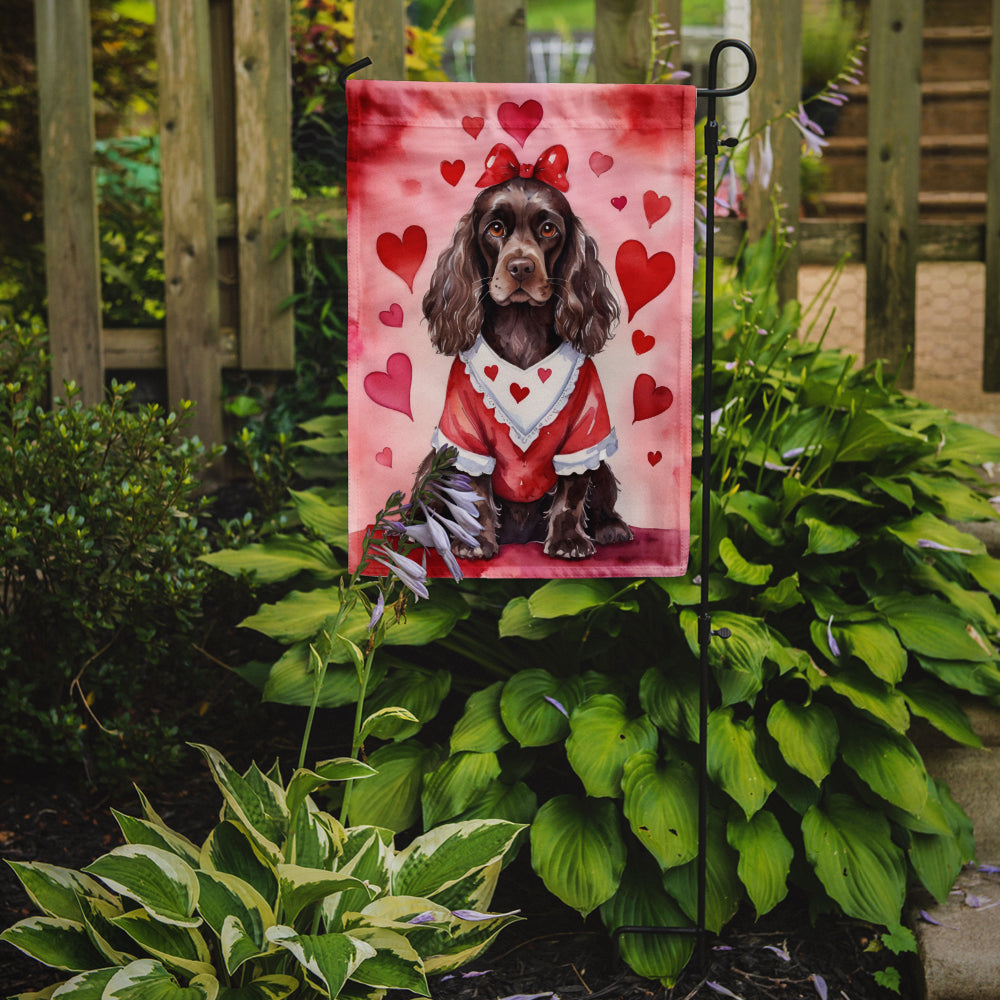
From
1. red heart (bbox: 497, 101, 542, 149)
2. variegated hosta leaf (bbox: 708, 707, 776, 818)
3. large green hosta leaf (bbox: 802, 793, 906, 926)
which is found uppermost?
red heart (bbox: 497, 101, 542, 149)

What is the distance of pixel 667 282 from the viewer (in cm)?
183

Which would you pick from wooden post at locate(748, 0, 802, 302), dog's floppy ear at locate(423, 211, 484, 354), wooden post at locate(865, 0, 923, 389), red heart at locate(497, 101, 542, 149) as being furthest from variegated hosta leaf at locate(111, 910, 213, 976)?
wooden post at locate(865, 0, 923, 389)

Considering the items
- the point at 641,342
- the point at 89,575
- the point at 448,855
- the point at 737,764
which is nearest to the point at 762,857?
the point at 737,764

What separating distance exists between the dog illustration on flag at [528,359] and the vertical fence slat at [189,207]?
1797 mm

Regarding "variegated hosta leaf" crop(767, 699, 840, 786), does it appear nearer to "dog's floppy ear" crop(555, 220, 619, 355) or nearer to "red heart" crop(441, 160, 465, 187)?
"dog's floppy ear" crop(555, 220, 619, 355)

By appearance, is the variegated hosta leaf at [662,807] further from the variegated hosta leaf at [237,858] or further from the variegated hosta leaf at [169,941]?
the variegated hosta leaf at [169,941]

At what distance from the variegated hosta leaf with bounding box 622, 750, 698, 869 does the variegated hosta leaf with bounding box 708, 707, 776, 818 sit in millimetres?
68

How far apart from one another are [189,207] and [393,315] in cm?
182

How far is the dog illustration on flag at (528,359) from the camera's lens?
1.77m

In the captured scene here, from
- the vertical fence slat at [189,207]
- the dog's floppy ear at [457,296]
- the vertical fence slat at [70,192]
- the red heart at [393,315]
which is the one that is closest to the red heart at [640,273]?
the dog's floppy ear at [457,296]

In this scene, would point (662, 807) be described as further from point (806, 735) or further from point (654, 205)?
point (654, 205)

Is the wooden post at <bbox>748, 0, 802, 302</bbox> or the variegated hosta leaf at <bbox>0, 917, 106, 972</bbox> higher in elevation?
the wooden post at <bbox>748, 0, 802, 302</bbox>

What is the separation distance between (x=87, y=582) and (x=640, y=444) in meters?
1.29

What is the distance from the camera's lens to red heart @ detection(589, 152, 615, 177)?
1767mm
